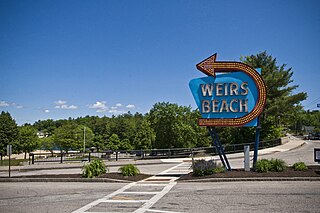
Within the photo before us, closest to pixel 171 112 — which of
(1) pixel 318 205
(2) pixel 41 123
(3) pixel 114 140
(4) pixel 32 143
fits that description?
(3) pixel 114 140

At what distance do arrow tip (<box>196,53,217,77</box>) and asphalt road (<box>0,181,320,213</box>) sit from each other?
228 inches

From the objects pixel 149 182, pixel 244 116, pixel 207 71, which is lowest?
pixel 149 182

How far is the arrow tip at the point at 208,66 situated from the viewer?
48.9 feet

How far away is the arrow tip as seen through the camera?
48.9ft

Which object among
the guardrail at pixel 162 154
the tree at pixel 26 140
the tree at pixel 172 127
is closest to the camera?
the guardrail at pixel 162 154

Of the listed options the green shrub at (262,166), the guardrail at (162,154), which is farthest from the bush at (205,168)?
the guardrail at (162,154)

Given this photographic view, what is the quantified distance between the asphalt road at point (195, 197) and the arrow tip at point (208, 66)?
5.80 m

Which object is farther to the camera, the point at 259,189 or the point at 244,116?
the point at 244,116

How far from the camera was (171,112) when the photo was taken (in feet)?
139

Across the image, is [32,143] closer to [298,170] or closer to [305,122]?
[298,170]

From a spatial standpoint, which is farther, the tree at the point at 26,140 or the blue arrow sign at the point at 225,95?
the tree at the point at 26,140

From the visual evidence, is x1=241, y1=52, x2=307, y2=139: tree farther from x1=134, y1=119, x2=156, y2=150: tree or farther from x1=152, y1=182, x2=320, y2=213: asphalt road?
x1=152, y1=182, x2=320, y2=213: asphalt road

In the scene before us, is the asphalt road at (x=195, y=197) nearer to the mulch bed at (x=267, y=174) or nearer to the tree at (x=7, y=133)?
the mulch bed at (x=267, y=174)

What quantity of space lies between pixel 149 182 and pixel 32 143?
59.0 metres
